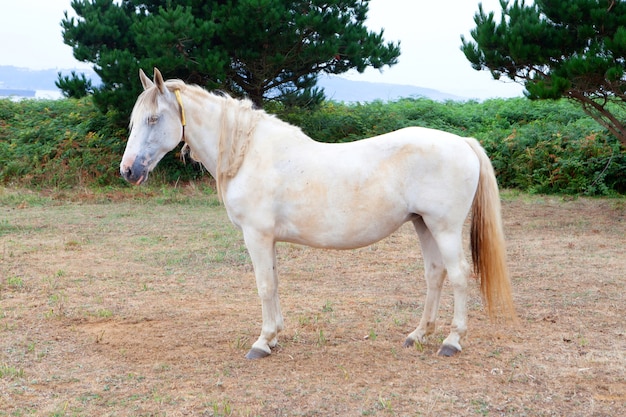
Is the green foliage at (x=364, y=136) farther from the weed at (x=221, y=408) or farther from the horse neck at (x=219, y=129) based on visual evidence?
the weed at (x=221, y=408)

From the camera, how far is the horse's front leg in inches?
169

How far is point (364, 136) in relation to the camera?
14.8 metres

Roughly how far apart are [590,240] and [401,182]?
5169 mm

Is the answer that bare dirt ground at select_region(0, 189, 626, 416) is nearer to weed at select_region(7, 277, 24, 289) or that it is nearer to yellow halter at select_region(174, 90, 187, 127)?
weed at select_region(7, 277, 24, 289)

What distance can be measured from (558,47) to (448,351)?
6.60m

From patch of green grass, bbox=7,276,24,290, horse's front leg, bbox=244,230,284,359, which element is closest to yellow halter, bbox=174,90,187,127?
horse's front leg, bbox=244,230,284,359

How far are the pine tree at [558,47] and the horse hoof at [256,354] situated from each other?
6.29 metres

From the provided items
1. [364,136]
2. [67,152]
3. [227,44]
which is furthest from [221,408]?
[67,152]

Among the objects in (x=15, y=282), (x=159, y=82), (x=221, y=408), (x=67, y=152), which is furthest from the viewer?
(x=67, y=152)

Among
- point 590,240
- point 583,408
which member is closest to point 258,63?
point 590,240

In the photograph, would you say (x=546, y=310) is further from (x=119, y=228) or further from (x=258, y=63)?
(x=258, y=63)

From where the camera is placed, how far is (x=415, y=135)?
→ 4301mm

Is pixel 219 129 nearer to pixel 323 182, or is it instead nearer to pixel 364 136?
pixel 323 182

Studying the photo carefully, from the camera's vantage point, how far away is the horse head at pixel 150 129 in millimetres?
4246
